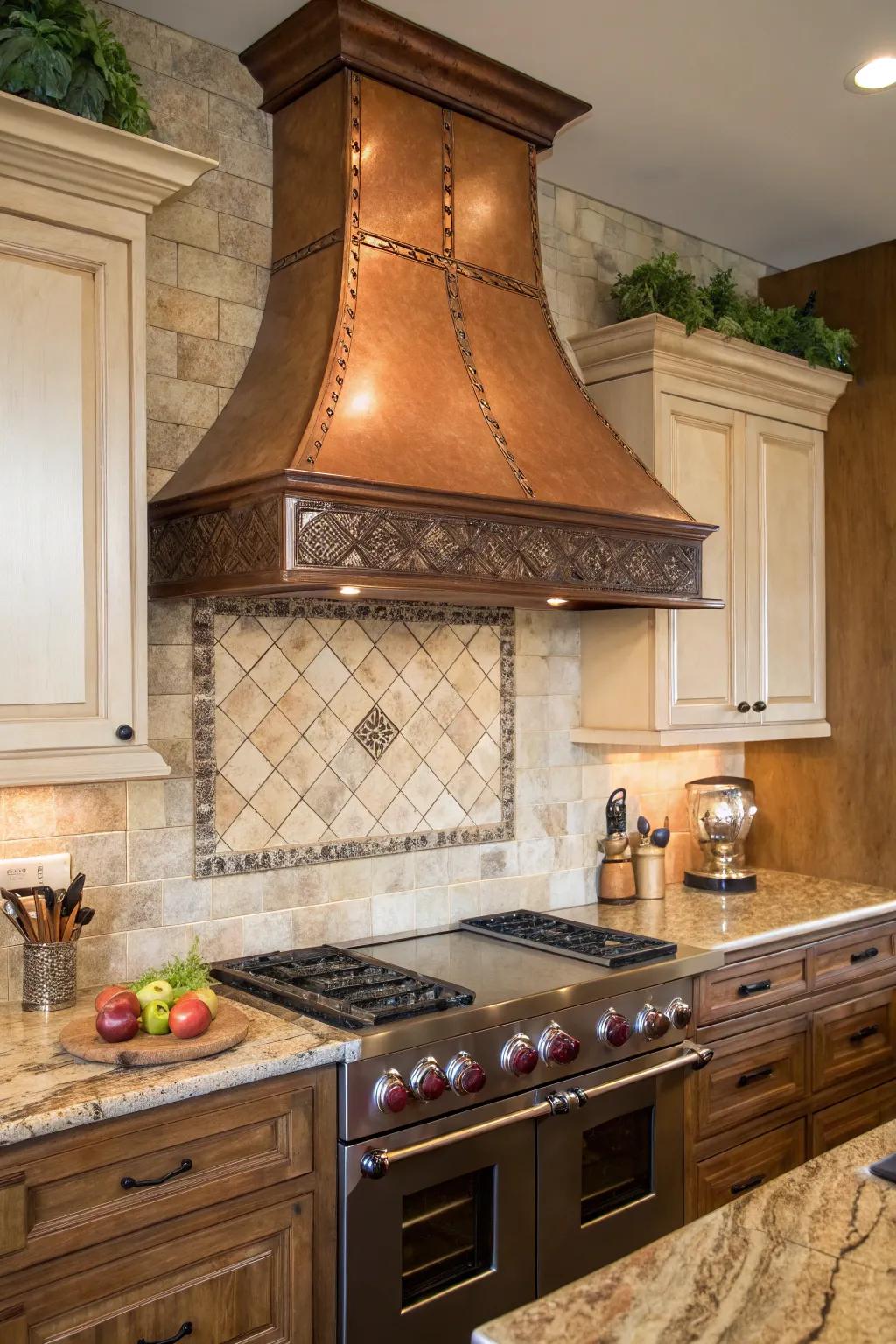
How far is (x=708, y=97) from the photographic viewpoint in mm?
2953

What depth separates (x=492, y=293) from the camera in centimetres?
277

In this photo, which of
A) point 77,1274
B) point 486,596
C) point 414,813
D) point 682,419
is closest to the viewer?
point 77,1274

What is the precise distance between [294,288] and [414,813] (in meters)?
1.33

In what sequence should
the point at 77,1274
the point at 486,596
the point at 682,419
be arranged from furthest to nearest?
the point at 682,419 → the point at 486,596 → the point at 77,1274

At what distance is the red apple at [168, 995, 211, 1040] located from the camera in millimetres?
2029

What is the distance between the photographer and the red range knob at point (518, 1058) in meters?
2.34

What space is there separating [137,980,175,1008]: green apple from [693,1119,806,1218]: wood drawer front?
1.49 metres

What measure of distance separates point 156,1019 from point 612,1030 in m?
1.03

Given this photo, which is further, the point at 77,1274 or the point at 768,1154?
the point at 768,1154

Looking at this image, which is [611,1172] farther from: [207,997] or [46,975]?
[46,975]

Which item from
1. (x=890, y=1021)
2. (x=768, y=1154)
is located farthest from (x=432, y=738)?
(x=890, y=1021)

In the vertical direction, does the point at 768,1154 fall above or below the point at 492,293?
below

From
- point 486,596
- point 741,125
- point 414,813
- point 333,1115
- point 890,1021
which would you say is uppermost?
point 741,125

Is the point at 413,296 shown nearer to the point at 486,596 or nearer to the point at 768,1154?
the point at 486,596
